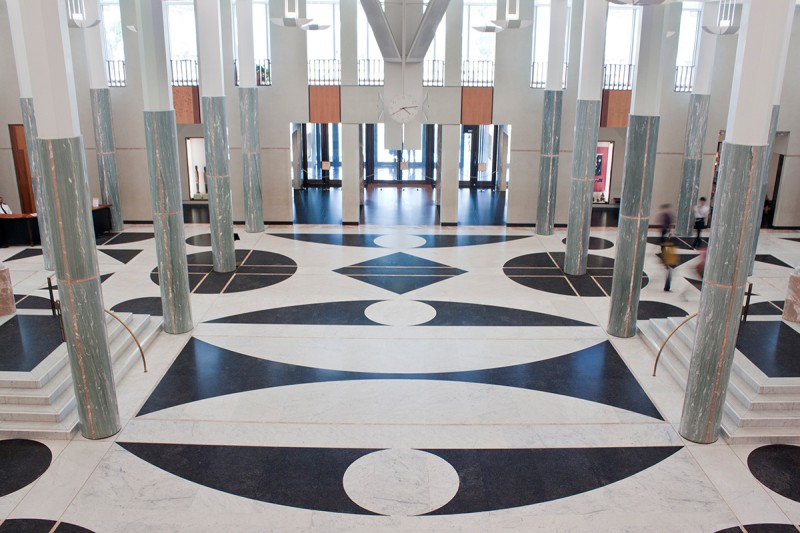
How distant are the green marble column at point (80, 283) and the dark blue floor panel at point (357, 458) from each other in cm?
71

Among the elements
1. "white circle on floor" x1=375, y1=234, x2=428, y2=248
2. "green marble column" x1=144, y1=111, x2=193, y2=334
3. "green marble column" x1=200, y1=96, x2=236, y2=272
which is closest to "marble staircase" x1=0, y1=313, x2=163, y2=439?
"green marble column" x1=144, y1=111, x2=193, y2=334

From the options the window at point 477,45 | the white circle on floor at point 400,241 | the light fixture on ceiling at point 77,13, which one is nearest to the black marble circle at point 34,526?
the light fixture on ceiling at point 77,13

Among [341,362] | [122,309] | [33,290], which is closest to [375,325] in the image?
[341,362]

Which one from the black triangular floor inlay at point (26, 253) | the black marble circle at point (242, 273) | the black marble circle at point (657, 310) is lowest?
the black marble circle at point (657, 310)

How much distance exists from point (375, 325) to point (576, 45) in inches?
481

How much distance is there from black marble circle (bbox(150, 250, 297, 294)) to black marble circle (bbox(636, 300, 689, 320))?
8.06 m

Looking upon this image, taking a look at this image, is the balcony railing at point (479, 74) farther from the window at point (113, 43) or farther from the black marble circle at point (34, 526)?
the black marble circle at point (34, 526)

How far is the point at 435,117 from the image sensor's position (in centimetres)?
2144

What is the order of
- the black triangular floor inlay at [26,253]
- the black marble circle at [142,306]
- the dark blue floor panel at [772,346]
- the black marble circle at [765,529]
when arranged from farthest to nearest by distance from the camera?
the black triangular floor inlay at [26,253] → the black marble circle at [142,306] → the dark blue floor panel at [772,346] → the black marble circle at [765,529]

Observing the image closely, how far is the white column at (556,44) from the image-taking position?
18844 millimetres

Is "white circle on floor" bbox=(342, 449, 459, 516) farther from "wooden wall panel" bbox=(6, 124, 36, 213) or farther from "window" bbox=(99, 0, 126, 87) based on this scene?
"wooden wall panel" bbox=(6, 124, 36, 213)

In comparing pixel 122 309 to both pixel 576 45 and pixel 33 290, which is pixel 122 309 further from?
pixel 576 45

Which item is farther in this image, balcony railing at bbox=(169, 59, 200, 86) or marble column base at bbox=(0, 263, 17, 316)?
balcony railing at bbox=(169, 59, 200, 86)

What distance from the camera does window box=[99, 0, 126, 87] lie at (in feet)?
70.9
